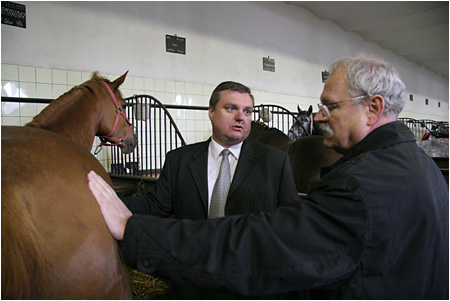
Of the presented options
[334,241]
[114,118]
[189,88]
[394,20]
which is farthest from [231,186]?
[394,20]

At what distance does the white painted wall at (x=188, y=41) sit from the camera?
450 centimetres

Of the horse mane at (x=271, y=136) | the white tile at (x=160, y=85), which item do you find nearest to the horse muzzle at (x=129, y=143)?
the horse mane at (x=271, y=136)

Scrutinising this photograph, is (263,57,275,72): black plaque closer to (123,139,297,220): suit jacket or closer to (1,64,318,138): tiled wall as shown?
(1,64,318,138): tiled wall

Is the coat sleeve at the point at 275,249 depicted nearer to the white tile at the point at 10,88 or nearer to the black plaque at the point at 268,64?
the white tile at the point at 10,88

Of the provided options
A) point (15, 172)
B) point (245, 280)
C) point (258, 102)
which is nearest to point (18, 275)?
point (15, 172)

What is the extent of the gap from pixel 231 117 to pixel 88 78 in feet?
12.8

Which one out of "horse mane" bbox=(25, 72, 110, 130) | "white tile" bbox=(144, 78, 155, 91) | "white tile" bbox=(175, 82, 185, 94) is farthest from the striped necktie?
"white tile" bbox=(175, 82, 185, 94)

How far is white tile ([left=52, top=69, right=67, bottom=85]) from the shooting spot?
4535 millimetres

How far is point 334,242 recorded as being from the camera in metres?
0.84

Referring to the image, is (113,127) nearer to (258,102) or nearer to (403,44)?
(258,102)

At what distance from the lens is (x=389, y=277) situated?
0.87 meters

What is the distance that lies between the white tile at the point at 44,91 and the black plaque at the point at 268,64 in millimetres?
4799

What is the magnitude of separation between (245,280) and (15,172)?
674 millimetres

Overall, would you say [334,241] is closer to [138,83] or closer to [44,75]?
[44,75]
